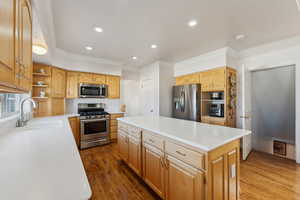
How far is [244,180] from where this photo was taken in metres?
2.08

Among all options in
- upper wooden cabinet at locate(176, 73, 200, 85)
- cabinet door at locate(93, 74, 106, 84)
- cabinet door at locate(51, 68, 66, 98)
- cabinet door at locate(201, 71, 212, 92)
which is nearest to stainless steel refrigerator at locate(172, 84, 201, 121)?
cabinet door at locate(201, 71, 212, 92)

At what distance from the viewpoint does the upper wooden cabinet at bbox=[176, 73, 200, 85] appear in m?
3.62

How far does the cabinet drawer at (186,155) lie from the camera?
113cm

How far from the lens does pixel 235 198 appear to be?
1.42 meters

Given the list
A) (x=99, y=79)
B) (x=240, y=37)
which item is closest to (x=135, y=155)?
(x=99, y=79)

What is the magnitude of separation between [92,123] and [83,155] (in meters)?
0.85

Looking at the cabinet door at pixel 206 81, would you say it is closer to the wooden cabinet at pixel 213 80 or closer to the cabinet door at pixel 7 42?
the wooden cabinet at pixel 213 80

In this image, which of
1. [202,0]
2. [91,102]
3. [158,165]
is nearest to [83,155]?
[91,102]

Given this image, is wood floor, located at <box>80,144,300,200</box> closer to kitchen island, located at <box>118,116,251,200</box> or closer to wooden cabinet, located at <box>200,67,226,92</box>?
kitchen island, located at <box>118,116,251,200</box>

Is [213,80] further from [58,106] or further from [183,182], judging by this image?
[58,106]

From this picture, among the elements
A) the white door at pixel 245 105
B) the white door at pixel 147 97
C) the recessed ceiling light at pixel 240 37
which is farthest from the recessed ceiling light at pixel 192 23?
the white door at pixel 147 97

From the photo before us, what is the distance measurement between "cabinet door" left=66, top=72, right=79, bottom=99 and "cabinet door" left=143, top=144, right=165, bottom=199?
292cm

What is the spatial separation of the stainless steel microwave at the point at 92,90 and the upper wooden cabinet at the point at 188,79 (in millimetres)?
2445

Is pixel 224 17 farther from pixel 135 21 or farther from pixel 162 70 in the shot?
pixel 162 70
